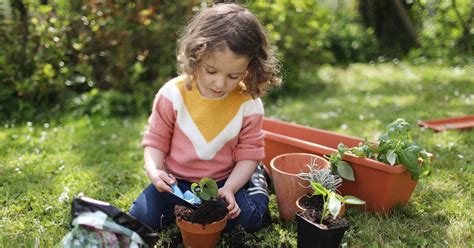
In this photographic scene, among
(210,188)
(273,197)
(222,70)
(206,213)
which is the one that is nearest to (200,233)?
(206,213)

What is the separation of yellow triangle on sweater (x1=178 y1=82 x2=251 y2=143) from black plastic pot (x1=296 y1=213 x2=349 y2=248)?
65 cm

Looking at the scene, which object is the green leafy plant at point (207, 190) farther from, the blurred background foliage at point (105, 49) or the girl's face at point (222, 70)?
the blurred background foliage at point (105, 49)

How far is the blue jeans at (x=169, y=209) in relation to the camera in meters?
2.25

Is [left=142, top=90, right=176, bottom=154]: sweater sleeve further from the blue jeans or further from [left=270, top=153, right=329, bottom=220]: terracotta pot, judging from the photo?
[left=270, top=153, right=329, bottom=220]: terracotta pot

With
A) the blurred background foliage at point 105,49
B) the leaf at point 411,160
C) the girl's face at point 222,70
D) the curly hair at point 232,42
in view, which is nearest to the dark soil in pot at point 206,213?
the girl's face at point 222,70

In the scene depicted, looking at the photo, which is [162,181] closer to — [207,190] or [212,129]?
[207,190]

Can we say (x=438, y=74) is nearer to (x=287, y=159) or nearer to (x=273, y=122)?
(x=273, y=122)

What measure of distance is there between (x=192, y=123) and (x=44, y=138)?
5.64 ft

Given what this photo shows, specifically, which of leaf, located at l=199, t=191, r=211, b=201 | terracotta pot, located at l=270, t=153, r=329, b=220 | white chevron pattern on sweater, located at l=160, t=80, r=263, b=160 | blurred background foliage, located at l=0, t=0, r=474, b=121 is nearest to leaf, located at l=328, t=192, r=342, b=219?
terracotta pot, located at l=270, t=153, r=329, b=220

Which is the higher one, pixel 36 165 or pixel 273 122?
pixel 273 122

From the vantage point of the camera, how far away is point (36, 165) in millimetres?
3035

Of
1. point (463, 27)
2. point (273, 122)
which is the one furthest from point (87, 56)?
point (463, 27)

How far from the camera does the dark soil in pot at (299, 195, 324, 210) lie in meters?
2.15

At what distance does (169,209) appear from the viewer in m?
2.35
